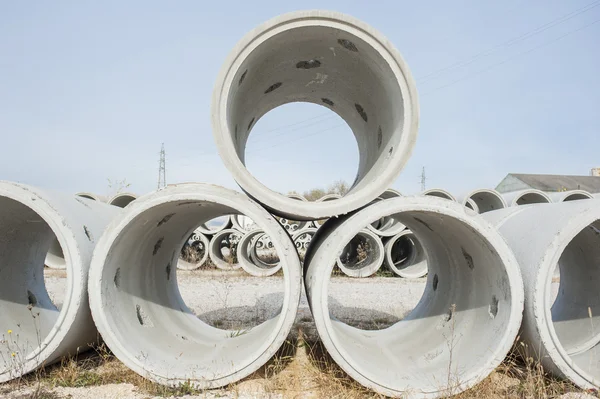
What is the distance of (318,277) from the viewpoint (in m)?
2.48

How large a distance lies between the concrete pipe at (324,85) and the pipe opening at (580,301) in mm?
1600

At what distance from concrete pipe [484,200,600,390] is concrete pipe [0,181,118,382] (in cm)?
282

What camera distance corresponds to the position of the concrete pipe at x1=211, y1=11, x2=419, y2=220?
105 inches

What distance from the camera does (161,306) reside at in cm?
366

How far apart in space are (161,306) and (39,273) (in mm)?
1292

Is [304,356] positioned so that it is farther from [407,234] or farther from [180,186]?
[407,234]

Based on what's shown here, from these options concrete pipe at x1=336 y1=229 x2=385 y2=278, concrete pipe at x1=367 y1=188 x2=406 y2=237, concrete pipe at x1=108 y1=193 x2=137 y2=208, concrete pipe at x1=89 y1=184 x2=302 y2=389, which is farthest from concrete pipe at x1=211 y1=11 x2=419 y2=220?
concrete pipe at x1=108 y1=193 x2=137 y2=208

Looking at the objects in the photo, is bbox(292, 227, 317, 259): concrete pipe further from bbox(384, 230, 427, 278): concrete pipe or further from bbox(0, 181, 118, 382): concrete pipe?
bbox(0, 181, 118, 382): concrete pipe

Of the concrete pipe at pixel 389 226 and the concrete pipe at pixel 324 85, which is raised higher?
the concrete pipe at pixel 324 85

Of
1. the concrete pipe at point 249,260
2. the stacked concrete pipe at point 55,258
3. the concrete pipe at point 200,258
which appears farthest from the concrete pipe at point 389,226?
the stacked concrete pipe at point 55,258

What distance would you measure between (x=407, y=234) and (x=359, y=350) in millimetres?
6687

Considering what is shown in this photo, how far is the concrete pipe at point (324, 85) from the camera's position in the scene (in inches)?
105

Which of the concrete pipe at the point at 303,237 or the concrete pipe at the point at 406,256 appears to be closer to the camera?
the concrete pipe at the point at 406,256

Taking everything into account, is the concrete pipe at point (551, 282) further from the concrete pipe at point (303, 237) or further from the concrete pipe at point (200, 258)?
the concrete pipe at point (200, 258)
